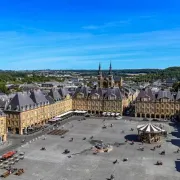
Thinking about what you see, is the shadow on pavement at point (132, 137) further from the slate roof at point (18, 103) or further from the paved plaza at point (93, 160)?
the slate roof at point (18, 103)

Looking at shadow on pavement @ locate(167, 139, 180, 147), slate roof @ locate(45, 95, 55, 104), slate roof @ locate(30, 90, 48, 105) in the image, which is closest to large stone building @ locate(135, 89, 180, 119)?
slate roof @ locate(45, 95, 55, 104)

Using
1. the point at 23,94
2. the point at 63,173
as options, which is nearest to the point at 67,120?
the point at 23,94

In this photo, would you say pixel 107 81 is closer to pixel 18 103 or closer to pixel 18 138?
pixel 18 103

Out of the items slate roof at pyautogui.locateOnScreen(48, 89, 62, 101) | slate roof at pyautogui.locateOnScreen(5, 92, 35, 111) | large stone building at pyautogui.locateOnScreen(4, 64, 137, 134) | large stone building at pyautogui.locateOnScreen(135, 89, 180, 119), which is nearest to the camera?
slate roof at pyautogui.locateOnScreen(5, 92, 35, 111)

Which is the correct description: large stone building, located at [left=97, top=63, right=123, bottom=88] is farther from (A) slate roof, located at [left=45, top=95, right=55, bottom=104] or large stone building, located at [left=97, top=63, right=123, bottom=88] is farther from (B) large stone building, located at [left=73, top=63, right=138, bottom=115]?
(A) slate roof, located at [left=45, top=95, right=55, bottom=104]

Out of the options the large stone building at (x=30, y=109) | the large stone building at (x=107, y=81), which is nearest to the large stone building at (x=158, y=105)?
the large stone building at (x=107, y=81)

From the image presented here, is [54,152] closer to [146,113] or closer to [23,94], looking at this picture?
[23,94]
